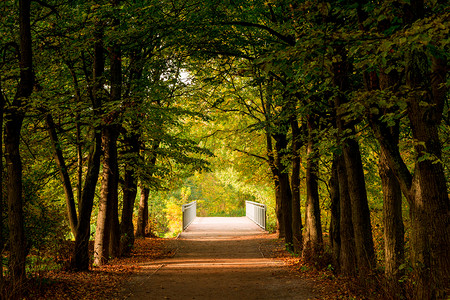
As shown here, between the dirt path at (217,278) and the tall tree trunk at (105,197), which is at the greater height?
the tall tree trunk at (105,197)

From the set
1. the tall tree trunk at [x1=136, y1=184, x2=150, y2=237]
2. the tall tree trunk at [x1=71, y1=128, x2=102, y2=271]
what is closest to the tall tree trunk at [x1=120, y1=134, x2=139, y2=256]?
the tall tree trunk at [x1=71, y1=128, x2=102, y2=271]

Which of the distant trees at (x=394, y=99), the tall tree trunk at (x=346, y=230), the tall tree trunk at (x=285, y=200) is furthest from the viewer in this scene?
the tall tree trunk at (x=285, y=200)

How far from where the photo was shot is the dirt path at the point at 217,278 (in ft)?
27.5

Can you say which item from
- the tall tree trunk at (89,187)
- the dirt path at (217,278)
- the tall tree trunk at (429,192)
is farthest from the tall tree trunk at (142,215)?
the tall tree trunk at (429,192)

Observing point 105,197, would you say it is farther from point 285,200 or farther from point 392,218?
point 392,218

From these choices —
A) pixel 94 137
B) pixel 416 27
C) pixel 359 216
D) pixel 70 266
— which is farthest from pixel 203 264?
pixel 416 27

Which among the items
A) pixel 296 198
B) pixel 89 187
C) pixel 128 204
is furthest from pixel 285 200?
pixel 89 187

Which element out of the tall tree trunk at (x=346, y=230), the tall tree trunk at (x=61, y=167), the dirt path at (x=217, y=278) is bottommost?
the dirt path at (x=217, y=278)

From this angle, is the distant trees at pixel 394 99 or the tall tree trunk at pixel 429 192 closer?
the distant trees at pixel 394 99

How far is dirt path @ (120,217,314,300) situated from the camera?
8375mm

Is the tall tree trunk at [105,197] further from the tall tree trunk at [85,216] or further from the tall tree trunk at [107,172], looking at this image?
the tall tree trunk at [85,216]

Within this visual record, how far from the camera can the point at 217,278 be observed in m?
10.2

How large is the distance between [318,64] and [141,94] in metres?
5.73

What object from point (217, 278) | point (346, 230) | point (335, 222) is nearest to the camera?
point (346, 230)
